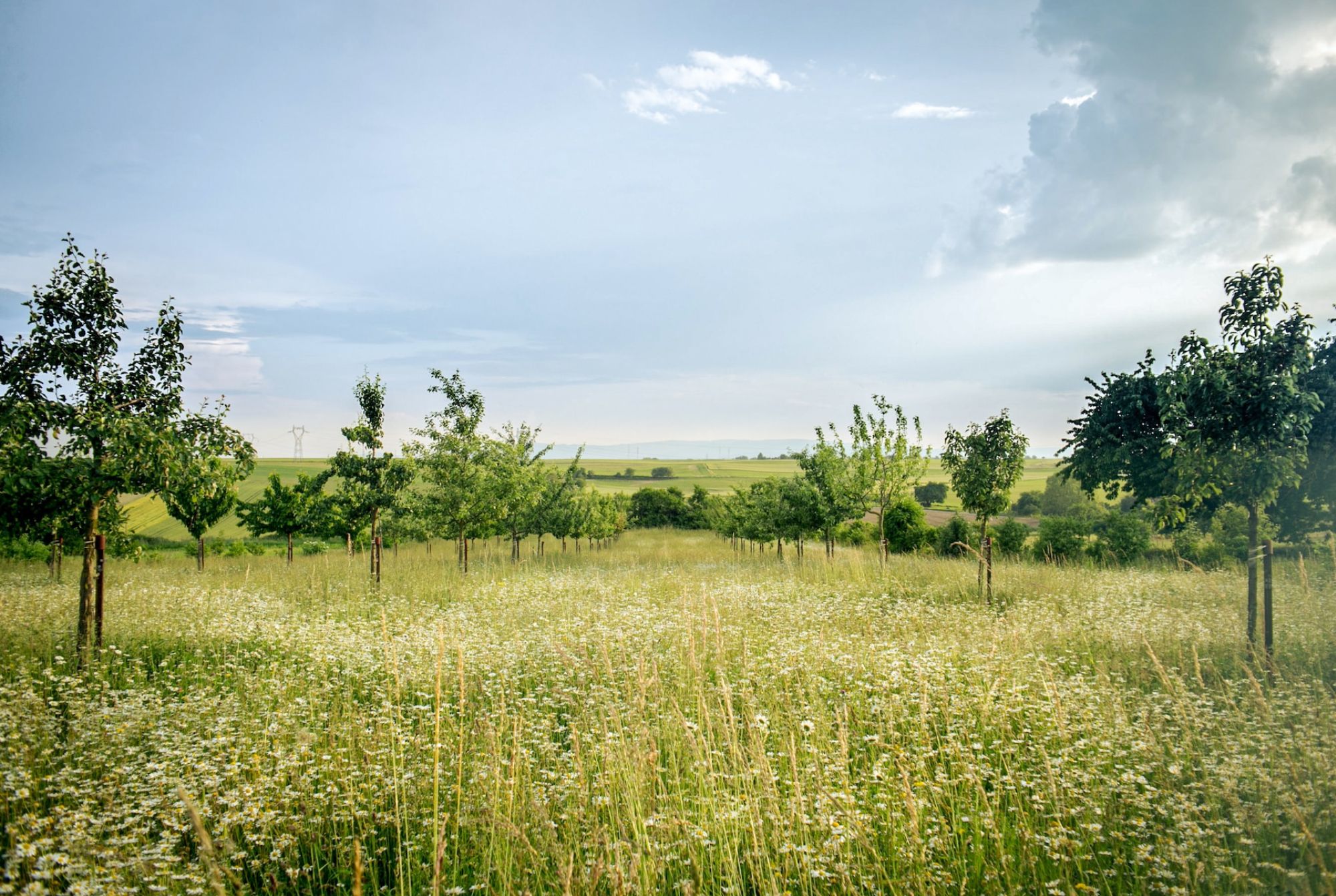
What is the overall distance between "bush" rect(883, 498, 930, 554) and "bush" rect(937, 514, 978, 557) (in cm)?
88

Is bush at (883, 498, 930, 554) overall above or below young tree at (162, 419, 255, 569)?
below

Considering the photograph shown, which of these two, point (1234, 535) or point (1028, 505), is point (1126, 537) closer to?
point (1234, 535)

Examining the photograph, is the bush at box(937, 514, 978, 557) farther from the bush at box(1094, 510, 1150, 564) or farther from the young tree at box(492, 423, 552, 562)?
the young tree at box(492, 423, 552, 562)

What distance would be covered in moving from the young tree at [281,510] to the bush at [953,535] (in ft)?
96.8

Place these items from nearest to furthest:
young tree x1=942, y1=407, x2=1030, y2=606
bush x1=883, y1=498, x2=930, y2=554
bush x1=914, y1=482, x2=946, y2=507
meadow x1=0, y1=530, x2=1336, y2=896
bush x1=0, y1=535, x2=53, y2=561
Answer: meadow x1=0, y1=530, x2=1336, y2=896 < young tree x1=942, y1=407, x2=1030, y2=606 < bush x1=0, y1=535, x2=53, y2=561 < bush x1=883, y1=498, x2=930, y2=554 < bush x1=914, y1=482, x2=946, y2=507

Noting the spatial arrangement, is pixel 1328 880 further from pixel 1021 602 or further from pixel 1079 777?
pixel 1021 602

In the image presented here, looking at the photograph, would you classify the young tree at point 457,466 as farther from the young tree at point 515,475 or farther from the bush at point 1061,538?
the bush at point 1061,538

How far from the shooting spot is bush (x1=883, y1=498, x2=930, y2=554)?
102 ft

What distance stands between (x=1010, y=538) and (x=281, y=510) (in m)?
33.8

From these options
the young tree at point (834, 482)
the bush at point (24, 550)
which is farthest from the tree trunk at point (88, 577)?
the bush at point (24, 550)

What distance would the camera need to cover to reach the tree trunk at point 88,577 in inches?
322

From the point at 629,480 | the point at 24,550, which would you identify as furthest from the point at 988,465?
the point at 629,480

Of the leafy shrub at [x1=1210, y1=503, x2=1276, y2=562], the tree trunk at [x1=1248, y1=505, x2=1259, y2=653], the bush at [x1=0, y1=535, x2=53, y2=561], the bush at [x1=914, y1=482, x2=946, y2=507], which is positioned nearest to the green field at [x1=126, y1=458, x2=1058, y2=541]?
the bush at [x1=914, y1=482, x2=946, y2=507]

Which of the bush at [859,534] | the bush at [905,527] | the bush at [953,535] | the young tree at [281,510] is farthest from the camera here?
the bush at [859,534]
